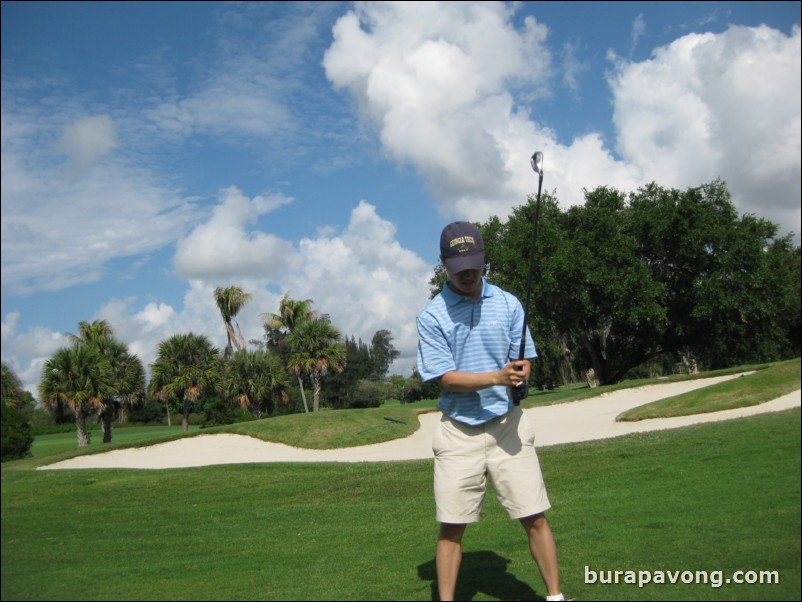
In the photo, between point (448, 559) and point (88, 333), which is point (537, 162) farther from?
point (88, 333)

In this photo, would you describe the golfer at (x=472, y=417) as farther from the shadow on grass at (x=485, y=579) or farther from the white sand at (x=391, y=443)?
the white sand at (x=391, y=443)

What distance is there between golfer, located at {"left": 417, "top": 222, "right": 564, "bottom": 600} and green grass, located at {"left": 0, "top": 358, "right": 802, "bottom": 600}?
1.32 feet

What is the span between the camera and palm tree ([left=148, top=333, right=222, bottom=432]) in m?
43.2

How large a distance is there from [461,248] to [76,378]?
251cm

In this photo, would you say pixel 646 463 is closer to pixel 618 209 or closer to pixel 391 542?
pixel 391 542

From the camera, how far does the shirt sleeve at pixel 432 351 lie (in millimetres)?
4379

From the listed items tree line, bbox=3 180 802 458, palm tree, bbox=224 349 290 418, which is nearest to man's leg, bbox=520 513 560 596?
tree line, bbox=3 180 802 458

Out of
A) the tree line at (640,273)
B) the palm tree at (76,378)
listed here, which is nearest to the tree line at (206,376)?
the palm tree at (76,378)

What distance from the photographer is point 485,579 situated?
4.86 metres

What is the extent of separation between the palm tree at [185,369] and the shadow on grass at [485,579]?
39535mm

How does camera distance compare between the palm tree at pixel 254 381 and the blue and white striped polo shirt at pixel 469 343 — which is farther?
the palm tree at pixel 254 381

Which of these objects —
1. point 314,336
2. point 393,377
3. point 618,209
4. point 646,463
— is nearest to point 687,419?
point 646,463

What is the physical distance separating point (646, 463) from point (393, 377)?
90309 mm

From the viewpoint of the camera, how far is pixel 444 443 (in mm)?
4438
